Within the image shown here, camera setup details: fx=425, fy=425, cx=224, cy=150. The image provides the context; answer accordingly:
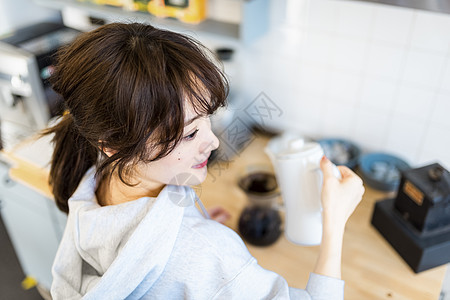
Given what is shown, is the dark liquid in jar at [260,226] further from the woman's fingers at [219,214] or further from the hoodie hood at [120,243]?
the hoodie hood at [120,243]

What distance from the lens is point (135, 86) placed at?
648 millimetres

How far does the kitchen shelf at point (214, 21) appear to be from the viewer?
1425mm

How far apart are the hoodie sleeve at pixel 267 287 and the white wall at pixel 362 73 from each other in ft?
2.68

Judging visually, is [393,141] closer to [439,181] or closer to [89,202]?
[439,181]

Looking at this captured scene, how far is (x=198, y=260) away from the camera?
30.7 inches

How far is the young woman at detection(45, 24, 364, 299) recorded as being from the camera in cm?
67

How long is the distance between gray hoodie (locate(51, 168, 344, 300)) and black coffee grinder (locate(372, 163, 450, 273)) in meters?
0.43

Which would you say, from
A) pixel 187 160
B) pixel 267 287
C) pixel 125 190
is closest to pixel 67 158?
pixel 125 190

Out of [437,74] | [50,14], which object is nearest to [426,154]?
[437,74]

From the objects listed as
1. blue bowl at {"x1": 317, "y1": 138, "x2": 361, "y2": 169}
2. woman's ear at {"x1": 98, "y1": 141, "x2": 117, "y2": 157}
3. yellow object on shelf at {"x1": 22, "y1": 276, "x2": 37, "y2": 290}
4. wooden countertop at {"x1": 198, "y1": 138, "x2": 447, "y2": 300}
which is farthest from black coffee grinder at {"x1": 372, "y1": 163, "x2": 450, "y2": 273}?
yellow object on shelf at {"x1": 22, "y1": 276, "x2": 37, "y2": 290}

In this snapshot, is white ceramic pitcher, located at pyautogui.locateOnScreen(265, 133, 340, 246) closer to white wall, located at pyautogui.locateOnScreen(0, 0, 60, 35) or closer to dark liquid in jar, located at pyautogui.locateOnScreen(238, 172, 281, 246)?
dark liquid in jar, located at pyautogui.locateOnScreen(238, 172, 281, 246)

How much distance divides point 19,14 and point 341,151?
5.20ft

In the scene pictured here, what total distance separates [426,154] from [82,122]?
48.6 inches

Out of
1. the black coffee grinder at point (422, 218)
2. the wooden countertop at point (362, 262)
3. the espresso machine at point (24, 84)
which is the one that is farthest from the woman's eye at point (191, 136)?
the espresso machine at point (24, 84)
